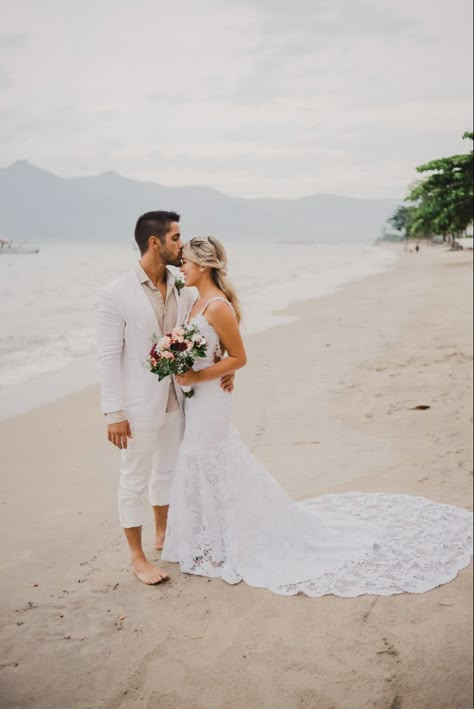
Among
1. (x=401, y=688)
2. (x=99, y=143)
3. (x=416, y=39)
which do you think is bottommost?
(x=401, y=688)

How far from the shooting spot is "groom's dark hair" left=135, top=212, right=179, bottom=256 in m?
1.89

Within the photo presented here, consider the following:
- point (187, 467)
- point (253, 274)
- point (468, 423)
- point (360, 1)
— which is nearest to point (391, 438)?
point (468, 423)

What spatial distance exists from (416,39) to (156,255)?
1.58 metres

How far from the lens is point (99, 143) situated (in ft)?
6.82

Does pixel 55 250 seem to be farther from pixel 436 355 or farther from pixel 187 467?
pixel 436 355

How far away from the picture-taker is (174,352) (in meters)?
2.05

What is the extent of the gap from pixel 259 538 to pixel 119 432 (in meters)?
1.17

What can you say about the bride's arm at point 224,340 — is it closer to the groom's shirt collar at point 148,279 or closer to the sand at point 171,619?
the groom's shirt collar at point 148,279

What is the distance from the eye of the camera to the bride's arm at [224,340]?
2.37 m

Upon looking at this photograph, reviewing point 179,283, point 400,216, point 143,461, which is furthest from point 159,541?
point 400,216

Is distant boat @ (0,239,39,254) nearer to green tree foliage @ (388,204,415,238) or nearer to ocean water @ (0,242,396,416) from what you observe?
ocean water @ (0,242,396,416)

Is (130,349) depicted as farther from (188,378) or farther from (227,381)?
(227,381)

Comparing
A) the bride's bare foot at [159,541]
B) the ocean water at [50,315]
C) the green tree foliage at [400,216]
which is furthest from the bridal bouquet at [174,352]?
the green tree foliage at [400,216]

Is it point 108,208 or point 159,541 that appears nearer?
point 108,208
